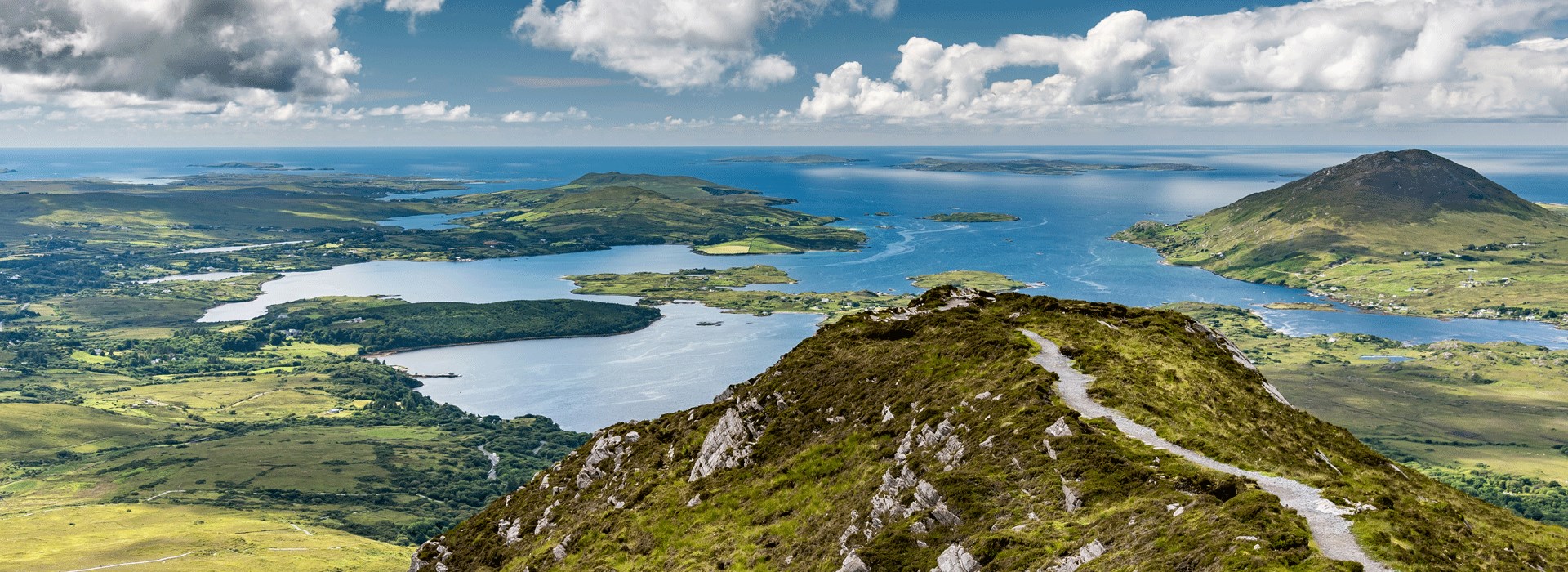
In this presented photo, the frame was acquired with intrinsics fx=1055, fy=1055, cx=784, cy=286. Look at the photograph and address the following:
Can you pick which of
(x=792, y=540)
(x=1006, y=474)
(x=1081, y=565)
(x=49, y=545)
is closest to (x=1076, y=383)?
(x=1006, y=474)

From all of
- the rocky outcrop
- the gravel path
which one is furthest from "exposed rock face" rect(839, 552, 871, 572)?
the rocky outcrop

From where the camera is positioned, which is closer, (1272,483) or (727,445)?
(1272,483)

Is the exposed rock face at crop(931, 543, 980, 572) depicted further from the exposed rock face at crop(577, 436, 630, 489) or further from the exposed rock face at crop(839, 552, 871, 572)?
the exposed rock face at crop(577, 436, 630, 489)

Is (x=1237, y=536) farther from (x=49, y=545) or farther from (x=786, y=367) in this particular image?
(x=49, y=545)

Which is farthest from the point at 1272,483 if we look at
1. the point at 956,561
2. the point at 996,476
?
the point at 956,561

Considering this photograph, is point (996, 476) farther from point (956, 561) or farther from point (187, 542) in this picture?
point (187, 542)

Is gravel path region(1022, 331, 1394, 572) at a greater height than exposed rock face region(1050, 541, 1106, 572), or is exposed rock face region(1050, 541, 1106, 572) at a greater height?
gravel path region(1022, 331, 1394, 572)

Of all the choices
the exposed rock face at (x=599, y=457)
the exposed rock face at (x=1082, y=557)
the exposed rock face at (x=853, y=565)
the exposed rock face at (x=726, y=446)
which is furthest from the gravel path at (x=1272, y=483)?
the exposed rock face at (x=599, y=457)
